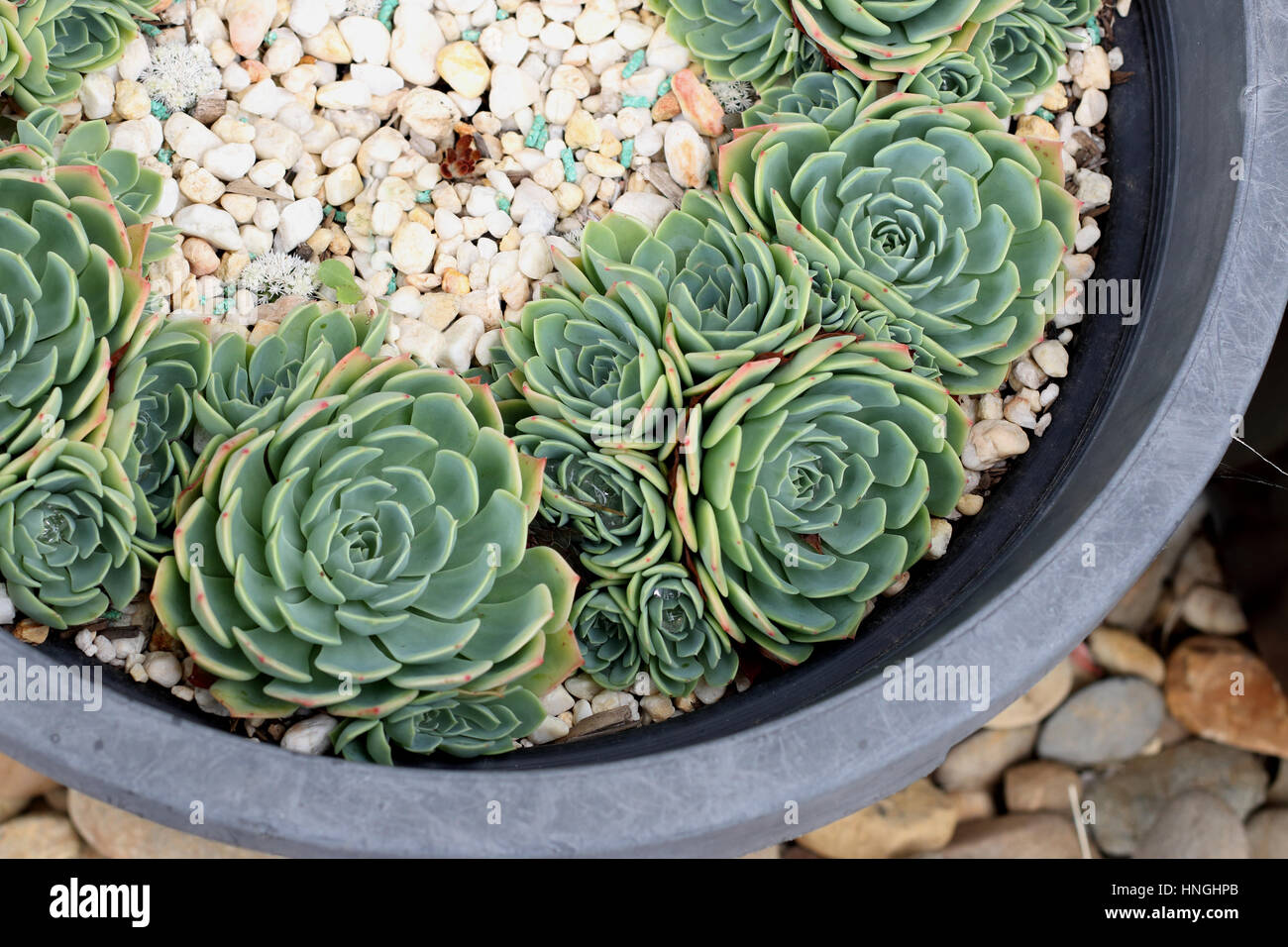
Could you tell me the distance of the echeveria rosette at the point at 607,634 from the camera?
3.79ft

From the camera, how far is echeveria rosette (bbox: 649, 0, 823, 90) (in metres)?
1.29

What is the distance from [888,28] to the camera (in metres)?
1.23

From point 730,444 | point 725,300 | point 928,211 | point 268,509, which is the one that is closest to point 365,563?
point 268,509

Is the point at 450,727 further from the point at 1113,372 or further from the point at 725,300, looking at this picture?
the point at 1113,372

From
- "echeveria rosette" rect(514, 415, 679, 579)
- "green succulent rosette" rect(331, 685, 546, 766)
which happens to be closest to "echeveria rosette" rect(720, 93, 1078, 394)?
"echeveria rosette" rect(514, 415, 679, 579)

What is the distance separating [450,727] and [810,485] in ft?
1.46

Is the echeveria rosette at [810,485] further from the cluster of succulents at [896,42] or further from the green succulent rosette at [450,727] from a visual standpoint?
the cluster of succulents at [896,42]

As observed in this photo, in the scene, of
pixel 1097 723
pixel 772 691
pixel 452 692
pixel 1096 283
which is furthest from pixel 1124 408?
pixel 1097 723

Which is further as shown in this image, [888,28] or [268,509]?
[888,28]

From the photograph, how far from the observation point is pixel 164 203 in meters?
1.28

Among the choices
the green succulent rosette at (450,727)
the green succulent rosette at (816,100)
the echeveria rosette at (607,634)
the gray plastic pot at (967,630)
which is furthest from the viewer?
the green succulent rosette at (816,100)

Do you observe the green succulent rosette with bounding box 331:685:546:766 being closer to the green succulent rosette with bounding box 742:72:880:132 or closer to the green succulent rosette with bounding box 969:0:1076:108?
the green succulent rosette with bounding box 742:72:880:132

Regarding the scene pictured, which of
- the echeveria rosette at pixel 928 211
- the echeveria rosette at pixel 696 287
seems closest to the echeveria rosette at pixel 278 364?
the echeveria rosette at pixel 696 287

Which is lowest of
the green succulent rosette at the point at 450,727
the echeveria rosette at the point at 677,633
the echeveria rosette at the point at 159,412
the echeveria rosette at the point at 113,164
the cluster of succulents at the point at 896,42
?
the green succulent rosette at the point at 450,727
